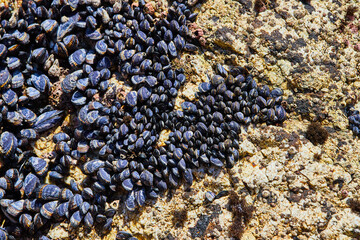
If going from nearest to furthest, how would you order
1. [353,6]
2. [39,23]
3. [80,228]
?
[80,228] < [39,23] < [353,6]

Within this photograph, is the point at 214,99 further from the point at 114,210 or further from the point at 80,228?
the point at 80,228

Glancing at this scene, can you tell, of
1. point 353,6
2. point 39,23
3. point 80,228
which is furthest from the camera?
point 353,6

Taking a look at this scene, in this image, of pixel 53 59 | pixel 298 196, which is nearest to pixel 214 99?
pixel 298 196
